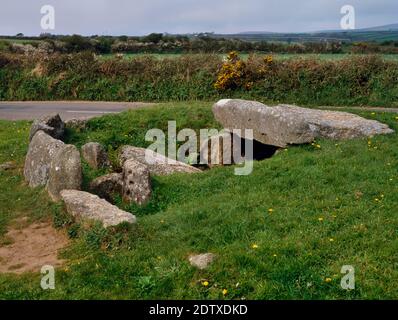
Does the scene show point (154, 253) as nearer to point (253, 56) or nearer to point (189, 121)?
point (189, 121)

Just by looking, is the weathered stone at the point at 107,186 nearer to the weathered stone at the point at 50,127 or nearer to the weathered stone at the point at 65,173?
the weathered stone at the point at 65,173

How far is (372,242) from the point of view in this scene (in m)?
7.97

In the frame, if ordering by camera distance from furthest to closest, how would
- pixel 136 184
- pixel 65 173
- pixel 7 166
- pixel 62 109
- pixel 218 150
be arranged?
pixel 62 109
pixel 7 166
pixel 218 150
pixel 65 173
pixel 136 184

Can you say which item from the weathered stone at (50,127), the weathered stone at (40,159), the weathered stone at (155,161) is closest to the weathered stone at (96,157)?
the weathered stone at (155,161)

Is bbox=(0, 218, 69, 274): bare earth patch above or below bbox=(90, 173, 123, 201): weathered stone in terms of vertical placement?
below

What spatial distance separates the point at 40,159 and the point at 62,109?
38.6ft

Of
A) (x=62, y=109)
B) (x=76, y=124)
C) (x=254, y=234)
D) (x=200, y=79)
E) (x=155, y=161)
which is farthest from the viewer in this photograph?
(x=200, y=79)

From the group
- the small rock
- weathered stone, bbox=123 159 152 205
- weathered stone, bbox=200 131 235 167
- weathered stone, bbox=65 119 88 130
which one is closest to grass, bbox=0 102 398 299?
weathered stone, bbox=123 159 152 205

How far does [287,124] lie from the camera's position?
43.9 ft

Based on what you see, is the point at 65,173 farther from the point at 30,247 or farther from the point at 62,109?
the point at 62,109

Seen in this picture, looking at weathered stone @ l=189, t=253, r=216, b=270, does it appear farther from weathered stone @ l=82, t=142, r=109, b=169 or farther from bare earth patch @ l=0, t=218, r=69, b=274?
weathered stone @ l=82, t=142, r=109, b=169

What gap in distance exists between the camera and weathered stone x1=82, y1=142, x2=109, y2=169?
1352cm

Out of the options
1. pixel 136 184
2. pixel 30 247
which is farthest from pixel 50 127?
pixel 30 247

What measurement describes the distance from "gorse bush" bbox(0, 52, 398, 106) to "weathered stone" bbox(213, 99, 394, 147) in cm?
897
